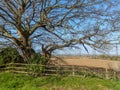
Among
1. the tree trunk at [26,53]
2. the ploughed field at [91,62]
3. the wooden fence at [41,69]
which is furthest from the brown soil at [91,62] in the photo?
the wooden fence at [41,69]

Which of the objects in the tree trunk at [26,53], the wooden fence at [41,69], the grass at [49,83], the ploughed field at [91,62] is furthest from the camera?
the ploughed field at [91,62]

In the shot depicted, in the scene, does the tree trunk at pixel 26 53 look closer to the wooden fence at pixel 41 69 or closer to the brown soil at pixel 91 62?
the wooden fence at pixel 41 69

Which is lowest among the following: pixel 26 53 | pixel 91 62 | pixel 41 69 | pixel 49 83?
pixel 49 83

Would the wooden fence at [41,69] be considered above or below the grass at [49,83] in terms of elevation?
above

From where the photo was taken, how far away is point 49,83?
62.3ft

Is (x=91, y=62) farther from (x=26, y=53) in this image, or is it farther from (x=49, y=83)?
(x=49, y=83)

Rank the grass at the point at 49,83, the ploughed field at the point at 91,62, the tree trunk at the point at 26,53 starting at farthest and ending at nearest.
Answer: the ploughed field at the point at 91,62 < the tree trunk at the point at 26,53 < the grass at the point at 49,83

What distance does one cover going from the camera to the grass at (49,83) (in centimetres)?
1809

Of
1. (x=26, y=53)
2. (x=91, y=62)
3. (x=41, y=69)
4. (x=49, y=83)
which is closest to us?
(x=49, y=83)

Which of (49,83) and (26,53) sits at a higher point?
(26,53)

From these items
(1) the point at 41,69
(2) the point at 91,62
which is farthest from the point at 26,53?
(2) the point at 91,62

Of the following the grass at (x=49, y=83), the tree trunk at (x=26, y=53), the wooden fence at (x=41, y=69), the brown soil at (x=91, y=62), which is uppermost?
the tree trunk at (x=26, y=53)

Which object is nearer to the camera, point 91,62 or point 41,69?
point 41,69

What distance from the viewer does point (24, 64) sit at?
21719 mm
